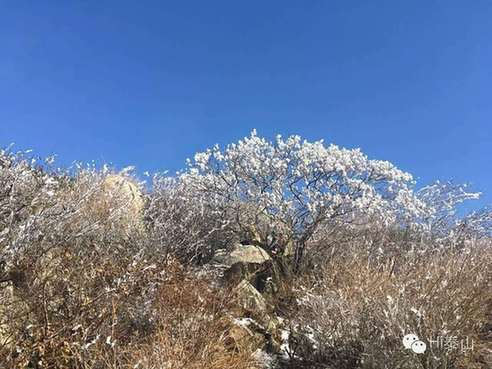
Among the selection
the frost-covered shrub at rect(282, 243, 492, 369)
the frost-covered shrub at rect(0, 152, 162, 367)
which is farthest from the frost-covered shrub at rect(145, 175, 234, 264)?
the frost-covered shrub at rect(282, 243, 492, 369)

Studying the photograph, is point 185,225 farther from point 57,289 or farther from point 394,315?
point 394,315

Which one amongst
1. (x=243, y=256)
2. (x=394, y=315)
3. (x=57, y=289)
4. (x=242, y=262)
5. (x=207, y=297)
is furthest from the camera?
(x=243, y=256)

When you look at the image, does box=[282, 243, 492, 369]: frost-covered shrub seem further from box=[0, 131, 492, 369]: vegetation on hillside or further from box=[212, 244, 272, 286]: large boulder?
box=[212, 244, 272, 286]: large boulder

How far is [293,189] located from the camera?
464 inches

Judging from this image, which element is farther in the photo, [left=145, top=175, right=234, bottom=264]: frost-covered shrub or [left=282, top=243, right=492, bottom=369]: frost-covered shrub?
[left=145, top=175, right=234, bottom=264]: frost-covered shrub

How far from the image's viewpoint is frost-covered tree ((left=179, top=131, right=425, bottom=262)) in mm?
11398

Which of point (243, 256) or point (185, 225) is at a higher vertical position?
point (185, 225)

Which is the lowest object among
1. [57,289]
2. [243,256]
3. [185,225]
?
[57,289]

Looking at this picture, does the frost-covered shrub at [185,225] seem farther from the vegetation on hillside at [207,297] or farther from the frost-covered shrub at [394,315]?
the frost-covered shrub at [394,315]

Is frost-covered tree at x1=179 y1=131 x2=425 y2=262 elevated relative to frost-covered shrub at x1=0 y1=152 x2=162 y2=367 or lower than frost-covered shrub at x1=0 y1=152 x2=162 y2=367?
elevated

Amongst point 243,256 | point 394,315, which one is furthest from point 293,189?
point 394,315


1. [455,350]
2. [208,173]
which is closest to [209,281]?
[455,350]

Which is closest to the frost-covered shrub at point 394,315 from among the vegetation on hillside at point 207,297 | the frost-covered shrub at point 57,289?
the vegetation on hillside at point 207,297

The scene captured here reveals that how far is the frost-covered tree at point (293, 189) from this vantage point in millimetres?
11398
